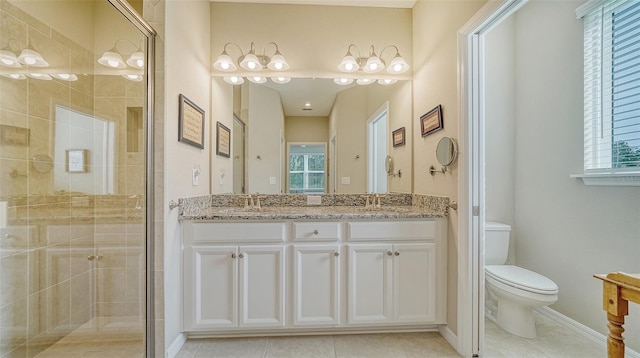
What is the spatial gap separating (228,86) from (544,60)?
2.60 m

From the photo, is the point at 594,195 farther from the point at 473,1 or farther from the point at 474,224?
the point at 473,1

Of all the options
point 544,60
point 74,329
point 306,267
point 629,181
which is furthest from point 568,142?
point 74,329

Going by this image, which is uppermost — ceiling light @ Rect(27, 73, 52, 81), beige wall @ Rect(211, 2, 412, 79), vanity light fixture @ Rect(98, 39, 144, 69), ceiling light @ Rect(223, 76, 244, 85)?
beige wall @ Rect(211, 2, 412, 79)

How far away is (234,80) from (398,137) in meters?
1.51

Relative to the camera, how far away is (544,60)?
2.20 metres

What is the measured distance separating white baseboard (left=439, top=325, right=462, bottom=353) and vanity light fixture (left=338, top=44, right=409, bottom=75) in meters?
2.04

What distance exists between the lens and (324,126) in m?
2.49

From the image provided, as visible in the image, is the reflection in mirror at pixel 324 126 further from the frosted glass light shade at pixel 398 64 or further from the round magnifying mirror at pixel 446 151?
the round magnifying mirror at pixel 446 151

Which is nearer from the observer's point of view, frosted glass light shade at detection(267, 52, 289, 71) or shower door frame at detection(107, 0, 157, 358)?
shower door frame at detection(107, 0, 157, 358)

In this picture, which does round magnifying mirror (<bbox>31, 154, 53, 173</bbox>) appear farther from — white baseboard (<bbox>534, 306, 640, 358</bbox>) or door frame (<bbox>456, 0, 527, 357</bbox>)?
white baseboard (<bbox>534, 306, 640, 358</bbox>)

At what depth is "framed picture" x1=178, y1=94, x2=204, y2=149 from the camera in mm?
1786

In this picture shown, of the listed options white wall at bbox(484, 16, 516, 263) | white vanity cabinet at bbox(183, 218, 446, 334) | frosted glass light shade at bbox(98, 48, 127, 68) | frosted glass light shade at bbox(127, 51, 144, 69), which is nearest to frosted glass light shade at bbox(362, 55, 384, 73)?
white wall at bbox(484, 16, 516, 263)

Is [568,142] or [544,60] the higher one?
[544,60]

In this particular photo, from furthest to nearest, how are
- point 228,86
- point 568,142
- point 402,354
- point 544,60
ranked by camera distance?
point 228,86 < point 544,60 < point 568,142 < point 402,354
